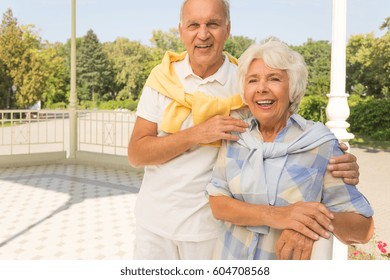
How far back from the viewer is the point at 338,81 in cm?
220

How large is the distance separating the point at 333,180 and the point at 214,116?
31 cm

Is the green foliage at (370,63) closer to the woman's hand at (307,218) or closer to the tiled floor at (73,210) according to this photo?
the tiled floor at (73,210)

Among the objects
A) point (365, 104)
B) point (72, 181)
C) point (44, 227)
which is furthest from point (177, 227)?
point (365, 104)

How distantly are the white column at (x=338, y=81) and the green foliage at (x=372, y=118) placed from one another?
9.43m

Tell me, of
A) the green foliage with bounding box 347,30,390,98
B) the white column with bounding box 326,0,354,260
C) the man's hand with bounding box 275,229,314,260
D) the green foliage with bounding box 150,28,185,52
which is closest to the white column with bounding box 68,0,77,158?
the white column with bounding box 326,0,354,260

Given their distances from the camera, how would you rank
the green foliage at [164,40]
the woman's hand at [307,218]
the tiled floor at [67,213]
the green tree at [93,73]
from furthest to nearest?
1. the green tree at [93,73]
2. the green foliage at [164,40]
3. the tiled floor at [67,213]
4. the woman's hand at [307,218]

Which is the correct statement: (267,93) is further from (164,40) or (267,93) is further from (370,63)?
(164,40)

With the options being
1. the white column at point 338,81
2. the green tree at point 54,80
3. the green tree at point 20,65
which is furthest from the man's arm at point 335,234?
the green tree at point 54,80

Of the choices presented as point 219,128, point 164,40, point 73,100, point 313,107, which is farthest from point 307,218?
point 164,40

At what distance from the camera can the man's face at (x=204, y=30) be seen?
1040mm

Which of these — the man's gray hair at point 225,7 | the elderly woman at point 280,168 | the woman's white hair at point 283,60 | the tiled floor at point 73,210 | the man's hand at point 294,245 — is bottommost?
the tiled floor at point 73,210

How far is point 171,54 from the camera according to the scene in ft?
3.73

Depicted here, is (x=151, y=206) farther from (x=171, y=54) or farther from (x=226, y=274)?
(x=171, y=54)

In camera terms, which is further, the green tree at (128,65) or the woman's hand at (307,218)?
the green tree at (128,65)
